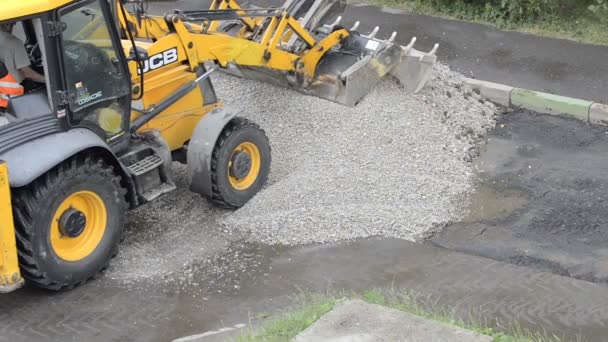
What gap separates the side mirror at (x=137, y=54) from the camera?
270 inches

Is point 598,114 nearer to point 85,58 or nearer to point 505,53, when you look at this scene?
point 505,53

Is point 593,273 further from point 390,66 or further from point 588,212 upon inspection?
point 390,66

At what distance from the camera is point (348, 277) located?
6633 mm

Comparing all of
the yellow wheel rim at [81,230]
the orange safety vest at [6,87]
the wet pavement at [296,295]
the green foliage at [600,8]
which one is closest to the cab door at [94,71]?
the orange safety vest at [6,87]

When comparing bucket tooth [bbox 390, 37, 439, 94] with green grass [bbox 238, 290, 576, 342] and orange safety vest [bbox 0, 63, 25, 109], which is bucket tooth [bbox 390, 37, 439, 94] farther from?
orange safety vest [bbox 0, 63, 25, 109]

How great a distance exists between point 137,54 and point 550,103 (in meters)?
4.64

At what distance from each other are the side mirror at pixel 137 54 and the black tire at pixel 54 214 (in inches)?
33.0

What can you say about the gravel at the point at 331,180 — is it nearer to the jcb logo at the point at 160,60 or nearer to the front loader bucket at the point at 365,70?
the front loader bucket at the point at 365,70

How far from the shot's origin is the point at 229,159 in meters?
7.55

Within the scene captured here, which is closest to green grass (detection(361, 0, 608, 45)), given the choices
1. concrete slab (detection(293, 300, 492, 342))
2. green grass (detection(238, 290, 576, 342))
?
green grass (detection(238, 290, 576, 342))

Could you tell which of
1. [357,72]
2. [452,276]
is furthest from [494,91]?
[452,276]

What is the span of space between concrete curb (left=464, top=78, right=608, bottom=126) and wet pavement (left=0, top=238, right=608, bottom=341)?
3152mm

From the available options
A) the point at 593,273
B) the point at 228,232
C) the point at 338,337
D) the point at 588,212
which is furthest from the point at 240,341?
the point at 588,212

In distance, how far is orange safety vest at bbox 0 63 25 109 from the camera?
6.20 meters
